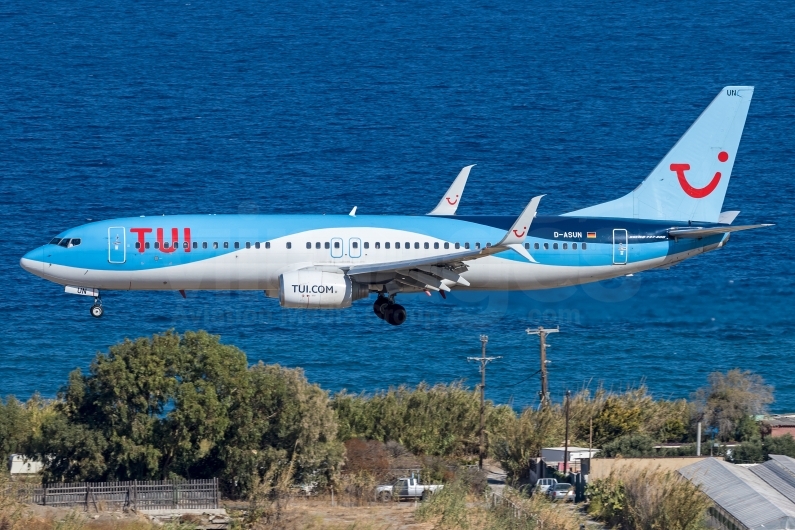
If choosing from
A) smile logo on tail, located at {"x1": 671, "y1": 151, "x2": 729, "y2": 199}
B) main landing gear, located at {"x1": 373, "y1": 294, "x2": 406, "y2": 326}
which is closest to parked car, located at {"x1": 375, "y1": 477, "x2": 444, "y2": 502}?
main landing gear, located at {"x1": 373, "y1": 294, "x2": 406, "y2": 326}

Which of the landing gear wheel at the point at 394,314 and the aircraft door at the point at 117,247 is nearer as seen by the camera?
the aircraft door at the point at 117,247

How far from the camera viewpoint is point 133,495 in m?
68.4

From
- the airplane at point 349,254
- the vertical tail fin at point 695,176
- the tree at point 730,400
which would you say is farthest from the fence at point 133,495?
the tree at point 730,400

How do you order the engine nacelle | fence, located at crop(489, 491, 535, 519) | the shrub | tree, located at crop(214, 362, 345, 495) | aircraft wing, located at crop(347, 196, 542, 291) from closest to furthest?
aircraft wing, located at crop(347, 196, 542, 291) < the engine nacelle < fence, located at crop(489, 491, 535, 519) < the shrub < tree, located at crop(214, 362, 345, 495)

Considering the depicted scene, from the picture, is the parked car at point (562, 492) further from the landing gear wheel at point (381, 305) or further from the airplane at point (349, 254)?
the landing gear wheel at point (381, 305)

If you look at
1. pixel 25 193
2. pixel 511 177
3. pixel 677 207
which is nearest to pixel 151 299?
pixel 25 193

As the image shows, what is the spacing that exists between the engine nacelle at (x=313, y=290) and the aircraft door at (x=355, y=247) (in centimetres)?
138

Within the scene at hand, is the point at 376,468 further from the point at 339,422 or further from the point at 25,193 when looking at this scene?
the point at 25,193

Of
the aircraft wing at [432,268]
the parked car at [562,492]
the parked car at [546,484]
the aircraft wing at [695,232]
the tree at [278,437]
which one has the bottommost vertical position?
the parked car at [562,492]

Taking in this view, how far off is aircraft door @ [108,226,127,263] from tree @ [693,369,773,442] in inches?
1831

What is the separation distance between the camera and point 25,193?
149000mm

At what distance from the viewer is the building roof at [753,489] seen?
60.2 metres

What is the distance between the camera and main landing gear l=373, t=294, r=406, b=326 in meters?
59.9

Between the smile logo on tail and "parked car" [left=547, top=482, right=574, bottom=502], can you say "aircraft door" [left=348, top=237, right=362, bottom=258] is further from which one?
"parked car" [left=547, top=482, right=574, bottom=502]
